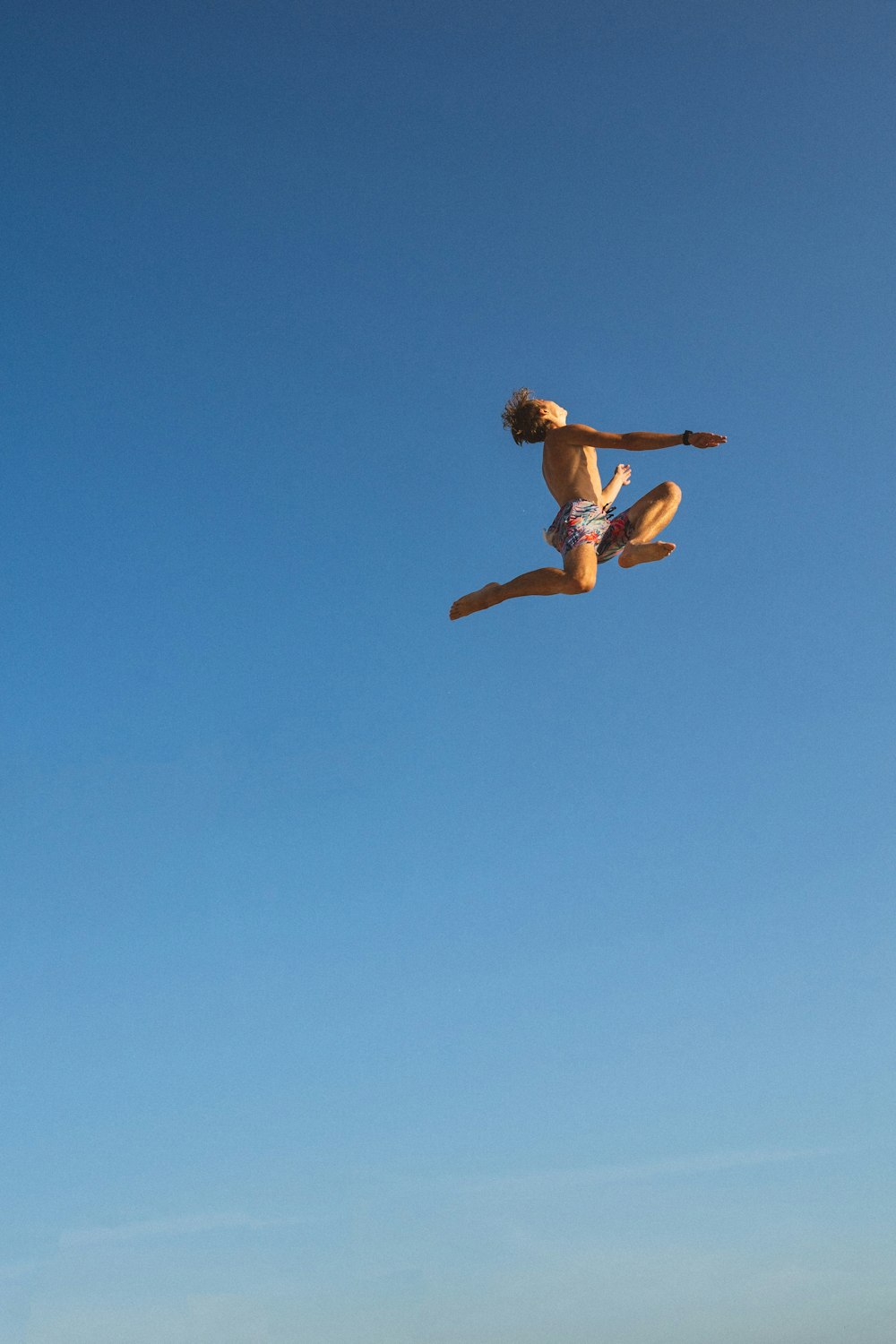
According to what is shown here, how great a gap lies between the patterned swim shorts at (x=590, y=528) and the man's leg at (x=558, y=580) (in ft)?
0.43

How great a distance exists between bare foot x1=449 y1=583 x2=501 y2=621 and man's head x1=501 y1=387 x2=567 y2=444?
1.68m

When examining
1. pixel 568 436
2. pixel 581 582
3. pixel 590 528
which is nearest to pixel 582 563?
pixel 581 582

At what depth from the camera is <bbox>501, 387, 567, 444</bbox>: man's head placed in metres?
12.6

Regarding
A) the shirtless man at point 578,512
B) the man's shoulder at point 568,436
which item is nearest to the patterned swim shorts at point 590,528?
the shirtless man at point 578,512

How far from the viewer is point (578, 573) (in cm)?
1201

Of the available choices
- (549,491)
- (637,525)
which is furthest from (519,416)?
(637,525)

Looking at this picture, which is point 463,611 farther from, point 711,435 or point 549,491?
point 711,435

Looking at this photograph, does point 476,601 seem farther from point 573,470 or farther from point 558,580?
point 573,470

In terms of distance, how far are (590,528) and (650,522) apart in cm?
65

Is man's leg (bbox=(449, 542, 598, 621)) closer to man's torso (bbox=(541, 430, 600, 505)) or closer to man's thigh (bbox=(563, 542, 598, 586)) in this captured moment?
man's thigh (bbox=(563, 542, 598, 586))

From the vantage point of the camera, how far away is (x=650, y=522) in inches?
486

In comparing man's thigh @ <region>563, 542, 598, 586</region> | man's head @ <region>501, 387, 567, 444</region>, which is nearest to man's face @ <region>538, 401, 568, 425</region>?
man's head @ <region>501, 387, 567, 444</region>

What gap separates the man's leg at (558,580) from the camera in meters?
12.0

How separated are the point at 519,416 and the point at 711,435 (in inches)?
91.2
